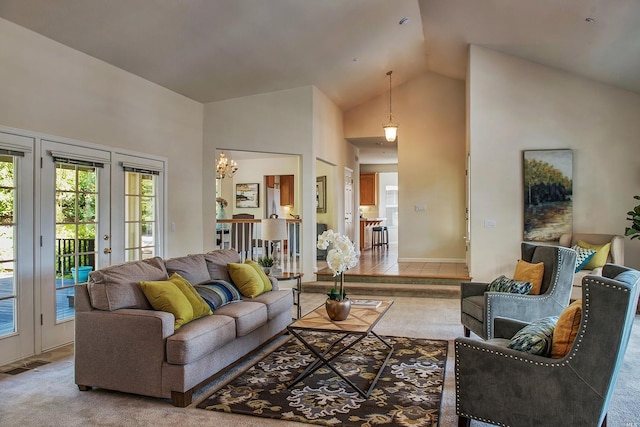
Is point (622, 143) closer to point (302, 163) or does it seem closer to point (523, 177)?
point (523, 177)

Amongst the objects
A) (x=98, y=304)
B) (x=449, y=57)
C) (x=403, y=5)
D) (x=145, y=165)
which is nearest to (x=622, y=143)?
(x=449, y=57)

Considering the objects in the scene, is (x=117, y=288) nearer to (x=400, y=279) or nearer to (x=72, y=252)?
(x=72, y=252)

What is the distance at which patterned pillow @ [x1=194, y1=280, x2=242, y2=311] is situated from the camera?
398 centimetres

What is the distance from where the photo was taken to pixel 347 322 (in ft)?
11.8

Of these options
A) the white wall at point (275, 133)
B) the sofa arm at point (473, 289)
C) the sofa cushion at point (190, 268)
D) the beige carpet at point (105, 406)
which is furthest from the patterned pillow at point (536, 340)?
the white wall at point (275, 133)

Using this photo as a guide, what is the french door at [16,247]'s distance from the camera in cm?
413

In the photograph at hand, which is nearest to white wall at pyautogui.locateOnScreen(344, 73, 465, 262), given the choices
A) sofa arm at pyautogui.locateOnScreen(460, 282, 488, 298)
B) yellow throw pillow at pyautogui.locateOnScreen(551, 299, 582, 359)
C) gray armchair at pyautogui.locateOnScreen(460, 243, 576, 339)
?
sofa arm at pyautogui.locateOnScreen(460, 282, 488, 298)

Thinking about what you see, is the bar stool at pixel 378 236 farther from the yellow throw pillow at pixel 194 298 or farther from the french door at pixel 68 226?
the yellow throw pillow at pixel 194 298

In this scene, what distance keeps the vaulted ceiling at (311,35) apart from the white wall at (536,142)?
0.97 ft

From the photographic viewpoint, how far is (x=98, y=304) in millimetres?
3385

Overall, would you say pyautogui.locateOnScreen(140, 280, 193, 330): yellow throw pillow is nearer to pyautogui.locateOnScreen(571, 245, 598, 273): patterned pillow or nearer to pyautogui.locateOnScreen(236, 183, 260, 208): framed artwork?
pyautogui.locateOnScreen(571, 245, 598, 273): patterned pillow

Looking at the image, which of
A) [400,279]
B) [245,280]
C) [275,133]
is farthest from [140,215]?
[400,279]

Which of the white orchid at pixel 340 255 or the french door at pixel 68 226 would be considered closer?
the white orchid at pixel 340 255

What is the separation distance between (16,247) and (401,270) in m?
5.92
